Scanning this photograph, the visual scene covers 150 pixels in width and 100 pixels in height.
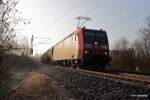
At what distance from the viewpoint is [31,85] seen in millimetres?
18922

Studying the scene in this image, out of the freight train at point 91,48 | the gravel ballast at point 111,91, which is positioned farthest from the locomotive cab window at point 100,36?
the gravel ballast at point 111,91

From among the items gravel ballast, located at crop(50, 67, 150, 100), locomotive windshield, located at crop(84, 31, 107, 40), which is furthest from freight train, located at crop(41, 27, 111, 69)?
gravel ballast, located at crop(50, 67, 150, 100)

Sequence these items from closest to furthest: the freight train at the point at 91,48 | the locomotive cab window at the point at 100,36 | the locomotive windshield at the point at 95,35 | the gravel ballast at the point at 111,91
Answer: the gravel ballast at the point at 111,91
the freight train at the point at 91,48
the locomotive windshield at the point at 95,35
the locomotive cab window at the point at 100,36

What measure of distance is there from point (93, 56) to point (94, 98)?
48.3 feet

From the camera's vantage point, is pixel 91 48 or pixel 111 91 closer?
pixel 111 91

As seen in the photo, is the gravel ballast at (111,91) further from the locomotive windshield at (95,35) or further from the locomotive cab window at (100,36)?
the locomotive cab window at (100,36)

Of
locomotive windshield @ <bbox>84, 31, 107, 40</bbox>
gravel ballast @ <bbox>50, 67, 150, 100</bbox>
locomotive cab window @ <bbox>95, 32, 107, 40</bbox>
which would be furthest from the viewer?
locomotive cab window @ <bbox>95, 32, 107, 40</bbox>

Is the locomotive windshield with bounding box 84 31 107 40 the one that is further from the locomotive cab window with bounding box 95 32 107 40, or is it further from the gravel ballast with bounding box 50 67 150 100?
the gravel ballast with bounding box 50 67 150 100

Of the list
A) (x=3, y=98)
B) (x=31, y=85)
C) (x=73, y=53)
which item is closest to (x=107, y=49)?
(x=73, y=53)

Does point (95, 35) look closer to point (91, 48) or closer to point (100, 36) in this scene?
point (100, 36)

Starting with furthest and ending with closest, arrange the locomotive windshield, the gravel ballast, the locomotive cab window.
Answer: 1. the locomotive cab window
2. the locomotive windshield
3. the gravel ballast

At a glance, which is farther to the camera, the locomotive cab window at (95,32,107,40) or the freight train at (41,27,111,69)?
the locomotive cab window at (95,32,107,40)

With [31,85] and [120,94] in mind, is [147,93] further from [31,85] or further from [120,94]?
[31,85]

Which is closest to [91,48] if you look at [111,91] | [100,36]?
[100,36]
